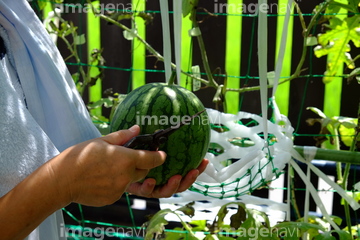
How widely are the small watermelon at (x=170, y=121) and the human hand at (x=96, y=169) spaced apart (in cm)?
18

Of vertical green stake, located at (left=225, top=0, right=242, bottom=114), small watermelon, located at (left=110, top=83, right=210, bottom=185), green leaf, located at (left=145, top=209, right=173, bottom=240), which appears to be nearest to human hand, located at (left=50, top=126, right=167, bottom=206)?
small watermelon, located at (left=110, top=83, right=210, bottom=185)

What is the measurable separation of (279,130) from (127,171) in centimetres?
72

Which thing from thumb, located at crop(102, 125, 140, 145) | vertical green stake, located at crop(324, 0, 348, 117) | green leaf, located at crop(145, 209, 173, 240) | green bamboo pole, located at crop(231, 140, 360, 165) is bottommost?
green leaf, located at crop(145, 209, 173, 240)

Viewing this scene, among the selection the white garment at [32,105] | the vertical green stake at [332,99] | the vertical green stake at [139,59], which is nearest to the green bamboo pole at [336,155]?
the white garment at [32,105]

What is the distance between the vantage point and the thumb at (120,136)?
0.86 m

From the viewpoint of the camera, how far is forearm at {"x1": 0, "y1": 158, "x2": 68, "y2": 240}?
75cm

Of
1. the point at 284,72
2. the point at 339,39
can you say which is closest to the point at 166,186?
the point at 339,39

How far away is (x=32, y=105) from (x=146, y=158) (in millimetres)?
325

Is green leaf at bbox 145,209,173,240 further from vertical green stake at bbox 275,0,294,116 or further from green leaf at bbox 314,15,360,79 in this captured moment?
vertical green stake at bbox 275,0,294,116

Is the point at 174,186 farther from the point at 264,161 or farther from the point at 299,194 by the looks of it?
the point at 299,194

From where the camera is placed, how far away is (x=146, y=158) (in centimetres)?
84

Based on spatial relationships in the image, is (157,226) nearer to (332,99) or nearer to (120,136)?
(120,136)

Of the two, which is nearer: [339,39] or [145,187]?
[145,187]

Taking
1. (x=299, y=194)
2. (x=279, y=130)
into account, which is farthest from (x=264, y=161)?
(x=299, y=194)
